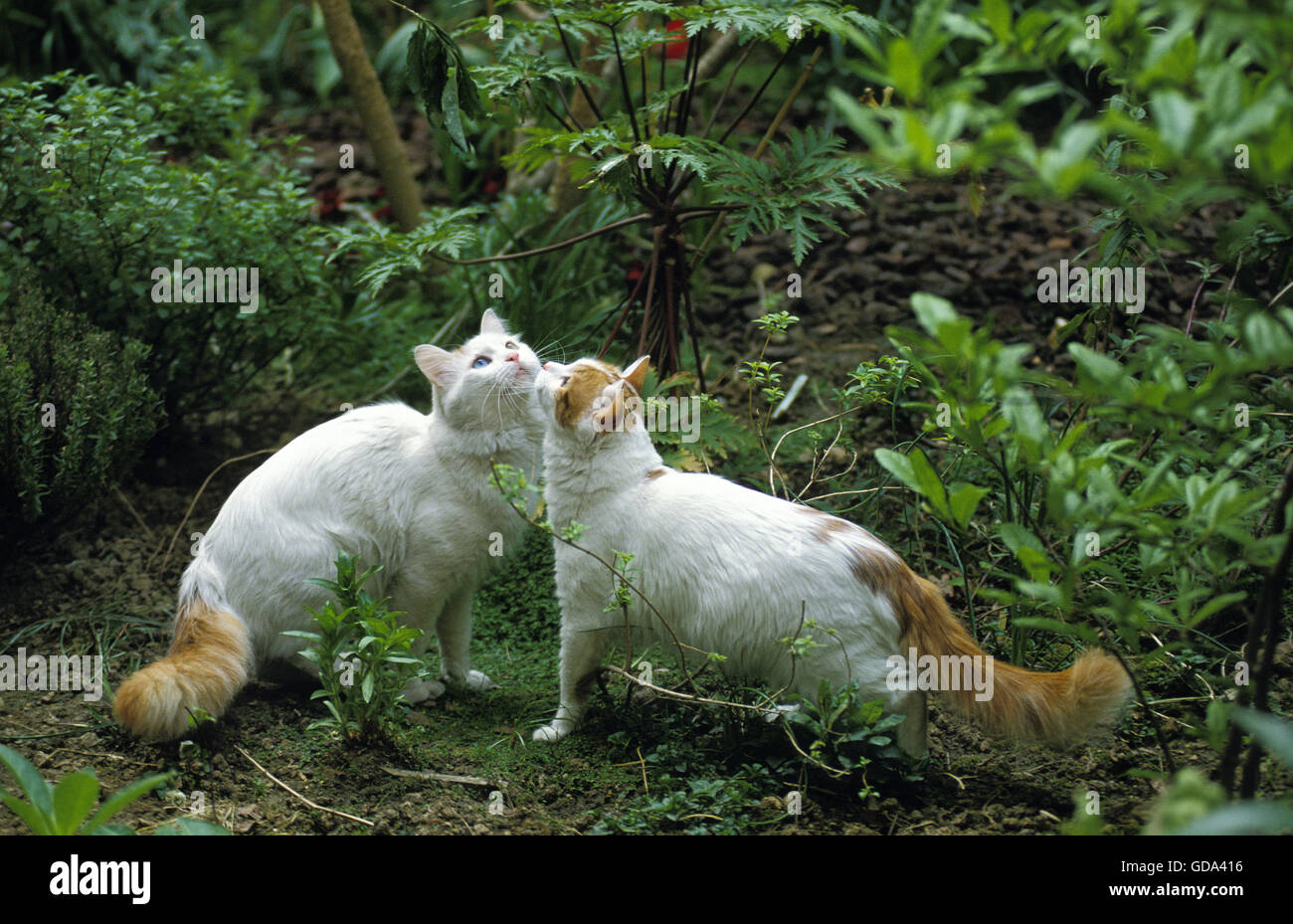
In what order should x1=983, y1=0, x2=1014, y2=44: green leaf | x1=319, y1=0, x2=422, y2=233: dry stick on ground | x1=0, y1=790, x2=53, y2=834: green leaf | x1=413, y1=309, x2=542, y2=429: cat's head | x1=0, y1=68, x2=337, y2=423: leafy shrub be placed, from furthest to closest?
1. x1=319, y1=0, x2=422, y2=233: dry stick on ground
2. x1=0, y1=68, x2=337, y2=423: leafy shrub
3. x1=413, y1=309, x2=542, y2=429: cat's head
4. x1=0, y1=790, x2=53, y2=834: green leaf
5. x1=983, y1=0, x2=1014, y2=44: green leaf

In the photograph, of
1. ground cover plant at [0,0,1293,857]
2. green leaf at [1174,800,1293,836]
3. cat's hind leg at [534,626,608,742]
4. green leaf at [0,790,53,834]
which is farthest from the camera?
cat's hind leg at [534,626,608,742]

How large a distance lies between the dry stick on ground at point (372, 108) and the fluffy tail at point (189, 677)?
9.66ft

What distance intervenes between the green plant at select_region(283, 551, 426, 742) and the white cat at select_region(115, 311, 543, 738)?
1.21 ft

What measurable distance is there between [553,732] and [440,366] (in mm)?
1261

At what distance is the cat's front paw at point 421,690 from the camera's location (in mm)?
3471

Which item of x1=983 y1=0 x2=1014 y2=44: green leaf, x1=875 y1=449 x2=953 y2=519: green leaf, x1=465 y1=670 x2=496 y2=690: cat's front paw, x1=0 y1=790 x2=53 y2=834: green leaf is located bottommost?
x1=465 y1=670 x2=496 y2=690: cat's front paw

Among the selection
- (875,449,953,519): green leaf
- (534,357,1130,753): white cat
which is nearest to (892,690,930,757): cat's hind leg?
(534,357,1130,753): white cat

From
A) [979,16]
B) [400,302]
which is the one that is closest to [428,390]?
[400,302]

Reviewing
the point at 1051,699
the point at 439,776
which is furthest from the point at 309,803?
the point at 1051,699

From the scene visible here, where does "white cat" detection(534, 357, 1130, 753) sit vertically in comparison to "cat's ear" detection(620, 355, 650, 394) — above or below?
below

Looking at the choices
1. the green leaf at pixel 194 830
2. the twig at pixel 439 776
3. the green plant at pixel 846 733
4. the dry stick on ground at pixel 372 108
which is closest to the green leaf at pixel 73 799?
the green leaf at pixel 194 830

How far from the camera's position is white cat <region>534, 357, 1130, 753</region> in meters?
2.62

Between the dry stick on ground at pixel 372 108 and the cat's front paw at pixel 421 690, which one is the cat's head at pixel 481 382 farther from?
the dry stick on ground at pixel 372 108

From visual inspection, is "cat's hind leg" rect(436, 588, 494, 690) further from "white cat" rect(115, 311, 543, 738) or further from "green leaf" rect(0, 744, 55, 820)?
"green leaf" rect(0, 744, 55, 820)
